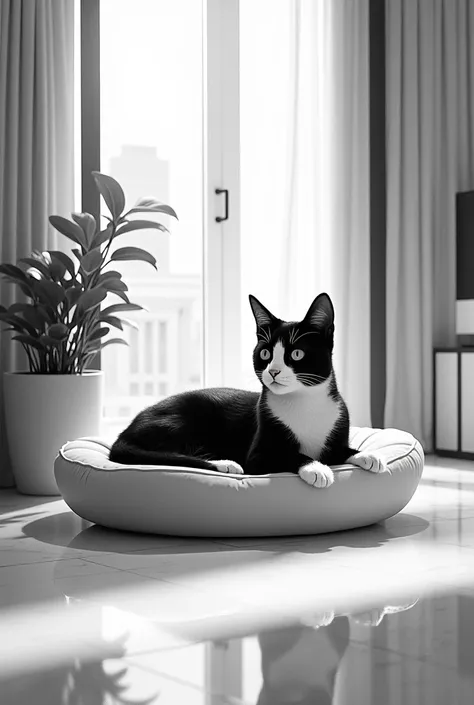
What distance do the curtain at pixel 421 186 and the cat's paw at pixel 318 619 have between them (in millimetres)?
2972

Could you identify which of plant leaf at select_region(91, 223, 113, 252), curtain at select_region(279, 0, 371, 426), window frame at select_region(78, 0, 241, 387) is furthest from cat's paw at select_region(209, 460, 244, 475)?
curtain at select_region(279, 0, 371, 426)

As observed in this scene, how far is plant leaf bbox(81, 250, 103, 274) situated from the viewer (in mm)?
3285

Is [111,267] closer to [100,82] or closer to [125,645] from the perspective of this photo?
[100,82]

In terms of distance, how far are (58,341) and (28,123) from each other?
3.11 feet

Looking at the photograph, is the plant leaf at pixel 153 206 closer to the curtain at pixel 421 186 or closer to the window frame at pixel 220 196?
the window frame at pixel 220 196

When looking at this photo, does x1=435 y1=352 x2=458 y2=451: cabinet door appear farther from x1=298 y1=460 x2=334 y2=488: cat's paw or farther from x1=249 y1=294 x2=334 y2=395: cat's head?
x1=298 y1=460 x2=334 y2=488: cat's paw

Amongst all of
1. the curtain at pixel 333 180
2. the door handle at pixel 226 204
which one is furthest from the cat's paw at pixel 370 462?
the door handle at pixel 226 204

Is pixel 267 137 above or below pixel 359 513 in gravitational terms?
above

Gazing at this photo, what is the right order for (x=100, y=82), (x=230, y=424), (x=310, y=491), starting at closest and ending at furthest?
(x=310, y=491)
(x=230, y=424)
(x=100, y=82)

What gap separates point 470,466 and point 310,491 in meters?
2.00

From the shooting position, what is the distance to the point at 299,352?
2518mm

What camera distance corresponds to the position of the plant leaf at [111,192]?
3.32 m

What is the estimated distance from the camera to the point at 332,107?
14.9ft

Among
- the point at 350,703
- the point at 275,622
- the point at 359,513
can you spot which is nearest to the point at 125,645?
the point at 275,622
